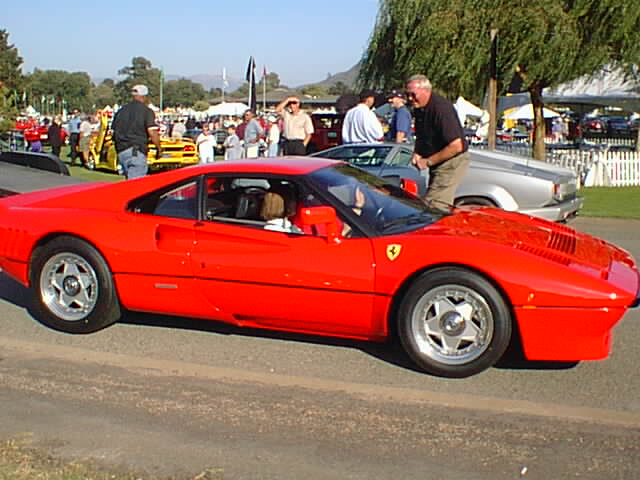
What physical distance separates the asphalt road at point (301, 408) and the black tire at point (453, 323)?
4.9 inches

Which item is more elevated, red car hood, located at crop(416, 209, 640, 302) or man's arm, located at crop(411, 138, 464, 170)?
man's arm, located at crop(411, 138, 464, 170)

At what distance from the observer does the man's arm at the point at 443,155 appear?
7715 millimetres

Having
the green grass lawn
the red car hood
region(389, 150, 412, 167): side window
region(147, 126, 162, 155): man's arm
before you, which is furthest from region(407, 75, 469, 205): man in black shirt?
the green grass lawn

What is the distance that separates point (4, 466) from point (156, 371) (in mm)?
1593

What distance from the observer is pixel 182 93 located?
136 meters

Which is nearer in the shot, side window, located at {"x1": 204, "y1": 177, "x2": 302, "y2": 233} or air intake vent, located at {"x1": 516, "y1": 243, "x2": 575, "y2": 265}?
air intake vent, located at {"x1": 516, "y1": 243, "x2": 575, "y2": 265}

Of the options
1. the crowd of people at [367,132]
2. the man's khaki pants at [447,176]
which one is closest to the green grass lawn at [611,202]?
the crowd of people at [367,132]

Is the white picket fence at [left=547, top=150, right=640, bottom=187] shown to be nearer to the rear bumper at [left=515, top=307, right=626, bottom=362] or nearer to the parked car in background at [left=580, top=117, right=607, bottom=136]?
the rear bumper at [left=515, top=307, right=626, bottom=362]

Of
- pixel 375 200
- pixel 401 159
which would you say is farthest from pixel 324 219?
pixel 401 159

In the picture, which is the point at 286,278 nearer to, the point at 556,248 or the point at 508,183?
the point at 556,248

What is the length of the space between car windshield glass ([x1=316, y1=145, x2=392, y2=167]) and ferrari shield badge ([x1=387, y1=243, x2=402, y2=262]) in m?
5.78

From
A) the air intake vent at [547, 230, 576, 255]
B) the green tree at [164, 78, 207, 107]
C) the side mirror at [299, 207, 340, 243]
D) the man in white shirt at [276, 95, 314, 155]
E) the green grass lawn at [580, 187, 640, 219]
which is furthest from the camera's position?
the green tree at [164, 78, 207, 107]

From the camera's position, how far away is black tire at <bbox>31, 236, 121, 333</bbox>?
5.96 metres

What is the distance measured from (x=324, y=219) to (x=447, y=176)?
295cm
